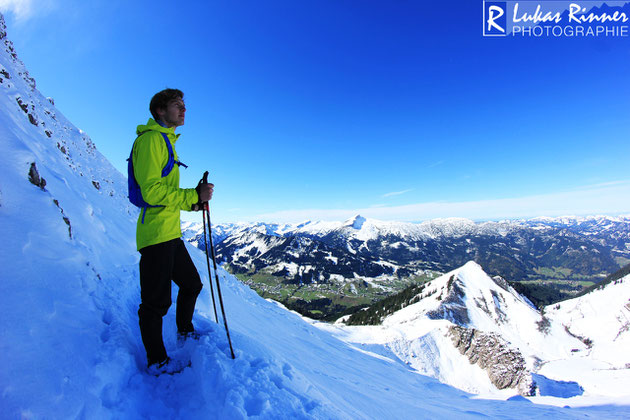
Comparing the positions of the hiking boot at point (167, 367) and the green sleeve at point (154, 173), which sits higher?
the green sleeve at point (154, 173)

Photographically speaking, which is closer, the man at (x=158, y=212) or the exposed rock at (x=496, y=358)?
the man at (x=158, y=212)

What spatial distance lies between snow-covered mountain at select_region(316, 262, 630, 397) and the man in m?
45.9

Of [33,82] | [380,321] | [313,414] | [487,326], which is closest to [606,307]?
[487,326]

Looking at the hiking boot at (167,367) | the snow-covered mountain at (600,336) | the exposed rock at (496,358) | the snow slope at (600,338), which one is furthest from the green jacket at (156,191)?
the snow-covered mountain at (600,336)

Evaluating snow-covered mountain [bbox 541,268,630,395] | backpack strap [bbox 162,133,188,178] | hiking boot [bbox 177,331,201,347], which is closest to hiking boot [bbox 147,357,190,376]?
hiking boot [bbox 177,331,201,347]

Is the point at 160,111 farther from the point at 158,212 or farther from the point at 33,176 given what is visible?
the point at 33,176

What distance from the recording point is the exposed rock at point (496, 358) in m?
42.4

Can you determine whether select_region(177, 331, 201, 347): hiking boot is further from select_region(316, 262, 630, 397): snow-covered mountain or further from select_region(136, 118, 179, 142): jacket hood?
select_region(316, 262, 630, 397): snow-covered mountain

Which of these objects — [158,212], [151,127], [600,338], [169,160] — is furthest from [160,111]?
[600,338]

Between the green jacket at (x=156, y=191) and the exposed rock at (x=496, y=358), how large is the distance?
59.0 m

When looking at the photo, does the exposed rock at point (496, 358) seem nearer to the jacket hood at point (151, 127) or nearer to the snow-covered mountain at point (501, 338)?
the snow-covered mountain at point (501, 338)

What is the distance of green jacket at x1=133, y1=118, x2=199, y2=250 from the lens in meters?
4.28

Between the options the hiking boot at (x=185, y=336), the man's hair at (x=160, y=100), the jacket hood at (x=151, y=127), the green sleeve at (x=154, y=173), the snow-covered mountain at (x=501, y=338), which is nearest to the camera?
the green sleeve at (x=154, y=173)

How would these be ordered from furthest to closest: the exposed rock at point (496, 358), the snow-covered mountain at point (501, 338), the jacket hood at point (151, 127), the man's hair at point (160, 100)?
the snow-covered mountain at point (501, 338) < the exposed rock at point (496, 358) < the man's hair at point (160, 100) < the jacket hood at point (151, 127)
